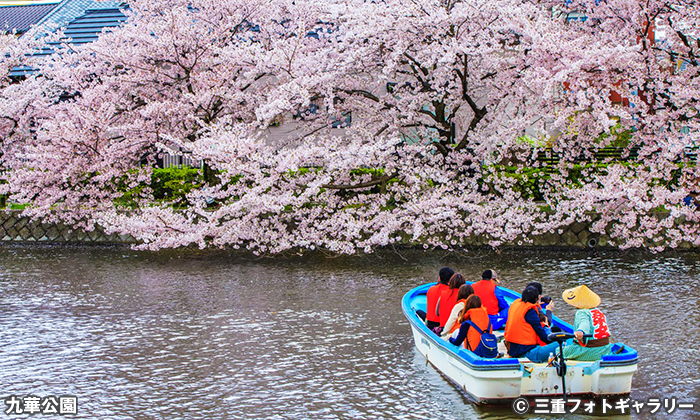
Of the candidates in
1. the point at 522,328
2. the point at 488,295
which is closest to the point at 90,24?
the point at 488,295

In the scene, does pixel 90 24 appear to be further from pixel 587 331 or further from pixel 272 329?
pixel 587 331

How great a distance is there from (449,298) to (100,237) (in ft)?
59.9

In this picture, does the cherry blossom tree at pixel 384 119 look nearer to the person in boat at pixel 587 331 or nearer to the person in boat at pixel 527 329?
the person in boat at pixel 587 331

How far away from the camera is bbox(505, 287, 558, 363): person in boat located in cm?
1046

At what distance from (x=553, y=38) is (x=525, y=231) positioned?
20.6 ft

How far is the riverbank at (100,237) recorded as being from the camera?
78.0 feet

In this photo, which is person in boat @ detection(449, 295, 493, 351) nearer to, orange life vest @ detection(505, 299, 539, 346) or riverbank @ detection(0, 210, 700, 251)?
orange life vest @ detection(505, 299, 539, 346)

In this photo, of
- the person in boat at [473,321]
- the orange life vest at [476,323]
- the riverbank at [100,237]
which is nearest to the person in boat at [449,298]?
the person in boat at [473,321]

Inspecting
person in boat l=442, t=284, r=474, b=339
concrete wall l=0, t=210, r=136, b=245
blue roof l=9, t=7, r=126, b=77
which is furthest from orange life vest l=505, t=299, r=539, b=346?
blue roof l=9, t=7, r=126, b=77

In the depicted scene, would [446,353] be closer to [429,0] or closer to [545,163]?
[429,0]

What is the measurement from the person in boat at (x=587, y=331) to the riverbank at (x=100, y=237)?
1335 cm

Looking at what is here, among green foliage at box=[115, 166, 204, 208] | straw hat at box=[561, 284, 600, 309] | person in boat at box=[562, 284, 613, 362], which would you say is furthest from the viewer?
green foliage at box=[115, 166, 204, 208]

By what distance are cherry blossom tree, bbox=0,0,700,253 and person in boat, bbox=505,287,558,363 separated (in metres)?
9.42

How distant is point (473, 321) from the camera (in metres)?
10.7
